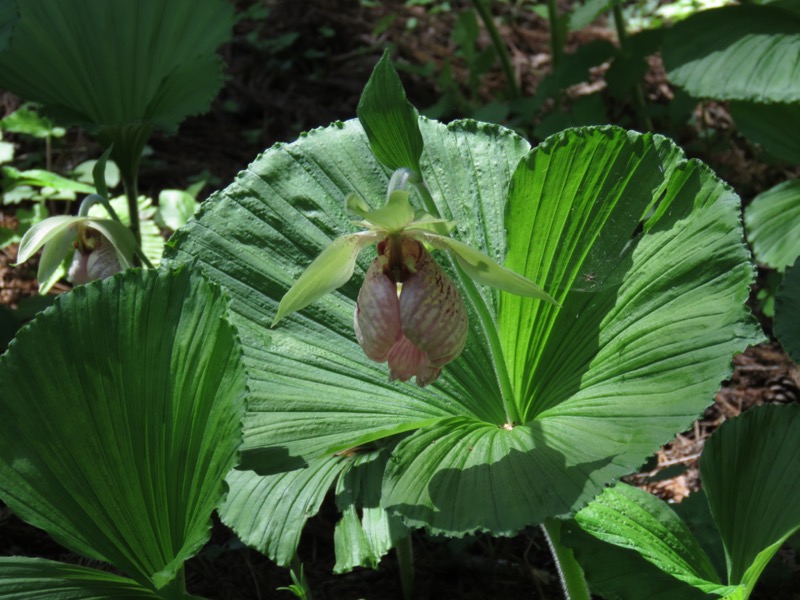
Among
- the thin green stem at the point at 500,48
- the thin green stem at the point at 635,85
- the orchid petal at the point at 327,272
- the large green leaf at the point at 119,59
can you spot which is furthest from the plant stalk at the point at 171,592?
the thin green stem at the point at 500,48

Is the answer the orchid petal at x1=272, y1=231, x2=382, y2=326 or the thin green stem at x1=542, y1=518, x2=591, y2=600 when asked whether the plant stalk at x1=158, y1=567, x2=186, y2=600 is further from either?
the thin green stem at x1=542, y1=518, x2=591, y2=600

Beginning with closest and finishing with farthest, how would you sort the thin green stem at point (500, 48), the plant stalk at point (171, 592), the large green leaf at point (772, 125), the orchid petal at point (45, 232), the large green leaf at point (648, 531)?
Answer: 1. the plant stalk at point (171, 592)
2. the large green leaf at point (648, 531)
3. the orchid petal at point (45, 232)
4. the large green leaf at point (772, 125)
5. the thin green stem at point (500, 48)

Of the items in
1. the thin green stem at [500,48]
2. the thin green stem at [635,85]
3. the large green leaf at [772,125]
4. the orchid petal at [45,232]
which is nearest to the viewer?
the orchid petal at [45,232]

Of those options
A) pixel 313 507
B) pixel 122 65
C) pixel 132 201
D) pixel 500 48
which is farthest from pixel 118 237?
pixel 500 48

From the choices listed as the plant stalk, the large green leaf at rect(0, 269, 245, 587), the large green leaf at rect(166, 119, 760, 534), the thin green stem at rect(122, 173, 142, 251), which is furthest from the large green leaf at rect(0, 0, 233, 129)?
the plant stalk

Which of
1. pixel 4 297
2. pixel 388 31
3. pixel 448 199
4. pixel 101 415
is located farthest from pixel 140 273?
pixel 388 31

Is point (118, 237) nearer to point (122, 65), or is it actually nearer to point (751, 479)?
point (122, 65)

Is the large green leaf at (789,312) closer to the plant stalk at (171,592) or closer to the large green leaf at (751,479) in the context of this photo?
the large green leaf at (751,479)
